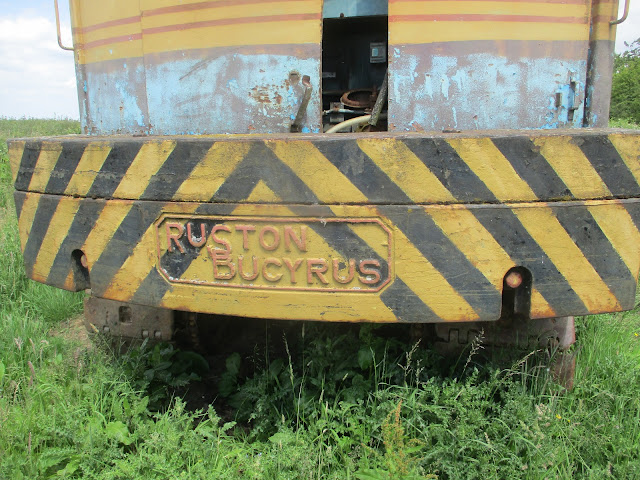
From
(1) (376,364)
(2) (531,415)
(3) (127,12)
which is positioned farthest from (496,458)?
(3) (127,12)

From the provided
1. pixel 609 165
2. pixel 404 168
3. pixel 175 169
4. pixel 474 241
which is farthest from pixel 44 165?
pixel 609 165

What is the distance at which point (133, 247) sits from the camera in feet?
6.05

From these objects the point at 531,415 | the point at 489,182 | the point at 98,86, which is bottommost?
the point at 531,415

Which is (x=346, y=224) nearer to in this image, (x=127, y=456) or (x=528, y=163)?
(x=528, y=163)

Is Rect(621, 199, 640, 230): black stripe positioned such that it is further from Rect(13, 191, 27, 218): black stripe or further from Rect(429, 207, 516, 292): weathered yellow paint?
Rect(13, 191, 27, 218): black stripe

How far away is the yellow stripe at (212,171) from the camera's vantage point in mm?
1655

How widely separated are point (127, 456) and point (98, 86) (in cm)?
157

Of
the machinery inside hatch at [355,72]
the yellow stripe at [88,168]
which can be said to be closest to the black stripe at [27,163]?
the yellow stripe at [88,168]

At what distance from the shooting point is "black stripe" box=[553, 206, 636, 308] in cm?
161

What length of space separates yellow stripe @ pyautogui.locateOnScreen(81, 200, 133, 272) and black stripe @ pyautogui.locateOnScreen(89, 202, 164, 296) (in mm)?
15

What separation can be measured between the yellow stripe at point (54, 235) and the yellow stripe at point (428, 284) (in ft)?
3.82

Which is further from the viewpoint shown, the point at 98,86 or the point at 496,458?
the point at 98,86

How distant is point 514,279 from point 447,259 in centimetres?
22

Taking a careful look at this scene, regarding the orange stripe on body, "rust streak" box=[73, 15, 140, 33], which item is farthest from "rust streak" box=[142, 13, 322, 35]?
the orange stripe on body
